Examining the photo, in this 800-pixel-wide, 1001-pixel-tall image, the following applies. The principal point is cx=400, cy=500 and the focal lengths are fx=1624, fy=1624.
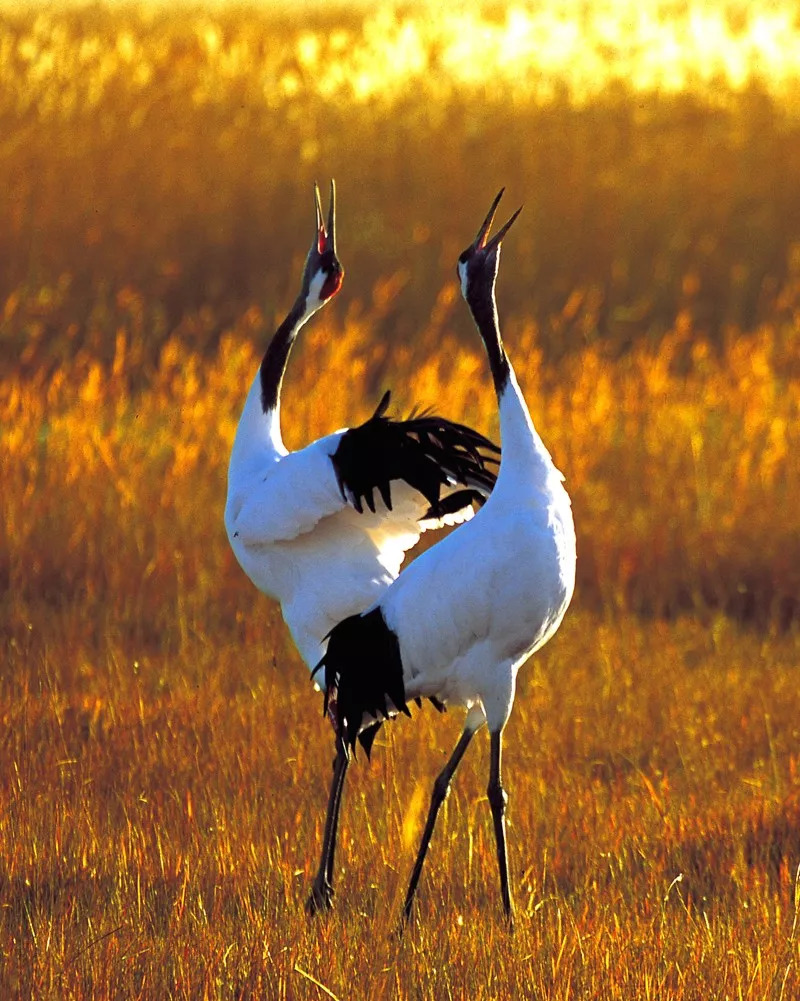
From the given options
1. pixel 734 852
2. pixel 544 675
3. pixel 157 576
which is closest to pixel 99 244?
pixel 157 576

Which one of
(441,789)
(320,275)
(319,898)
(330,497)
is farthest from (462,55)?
(319,898)

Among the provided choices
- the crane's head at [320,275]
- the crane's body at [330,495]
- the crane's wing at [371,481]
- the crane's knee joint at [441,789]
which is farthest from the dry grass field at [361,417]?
the crane's head at [320,275]

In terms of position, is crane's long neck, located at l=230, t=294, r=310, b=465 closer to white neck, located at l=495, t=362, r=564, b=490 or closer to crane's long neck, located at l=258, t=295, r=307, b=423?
crane's long neck, located at l=258, t=295, r=307, b=423

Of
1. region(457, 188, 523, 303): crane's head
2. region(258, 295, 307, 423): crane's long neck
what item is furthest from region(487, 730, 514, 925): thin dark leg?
region(258, 295, 307, 423): crane's long neck

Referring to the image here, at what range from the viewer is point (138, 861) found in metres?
4.04

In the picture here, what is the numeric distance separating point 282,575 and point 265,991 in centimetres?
140

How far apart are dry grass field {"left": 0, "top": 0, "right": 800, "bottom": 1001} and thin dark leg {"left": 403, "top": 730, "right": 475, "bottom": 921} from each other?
0.23ft

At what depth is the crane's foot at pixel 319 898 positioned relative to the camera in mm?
3865

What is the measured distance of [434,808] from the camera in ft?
13.3

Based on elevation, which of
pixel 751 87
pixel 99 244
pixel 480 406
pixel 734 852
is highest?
pixel 751 87

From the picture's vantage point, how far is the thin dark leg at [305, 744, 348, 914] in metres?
3.91

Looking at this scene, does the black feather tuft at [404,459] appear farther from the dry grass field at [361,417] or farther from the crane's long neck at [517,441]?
the dry grass field at [361,417]

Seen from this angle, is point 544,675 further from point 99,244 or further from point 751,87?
point 751,87

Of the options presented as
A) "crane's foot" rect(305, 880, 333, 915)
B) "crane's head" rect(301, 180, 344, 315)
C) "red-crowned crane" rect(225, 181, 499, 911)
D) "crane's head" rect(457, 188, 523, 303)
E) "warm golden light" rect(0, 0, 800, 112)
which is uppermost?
"warm golden light" rect(0, 0, 800, 112)
